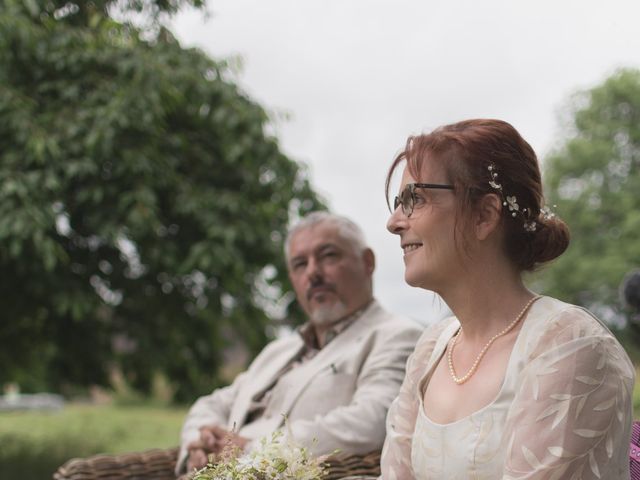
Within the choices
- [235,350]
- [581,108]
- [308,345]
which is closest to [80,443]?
[235,350]

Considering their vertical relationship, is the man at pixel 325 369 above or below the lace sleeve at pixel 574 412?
above

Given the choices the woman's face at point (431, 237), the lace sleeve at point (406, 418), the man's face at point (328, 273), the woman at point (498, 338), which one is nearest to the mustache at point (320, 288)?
the man's face at point (328, 273)

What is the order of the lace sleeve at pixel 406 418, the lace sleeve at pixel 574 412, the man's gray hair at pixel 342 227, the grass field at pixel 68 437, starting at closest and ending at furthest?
1. the lace sleeve at pixel 574 412
2. the lace sleeve at pixel 406 418
3. the man's gray hair at pixel 342 227
4. the grass field at pixel 68 437

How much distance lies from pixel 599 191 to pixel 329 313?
64.3 ft

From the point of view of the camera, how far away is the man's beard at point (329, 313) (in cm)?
343

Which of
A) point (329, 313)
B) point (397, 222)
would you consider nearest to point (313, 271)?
point (329, 313)

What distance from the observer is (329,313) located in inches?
135

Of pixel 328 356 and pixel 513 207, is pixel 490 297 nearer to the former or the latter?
pixel 513 207

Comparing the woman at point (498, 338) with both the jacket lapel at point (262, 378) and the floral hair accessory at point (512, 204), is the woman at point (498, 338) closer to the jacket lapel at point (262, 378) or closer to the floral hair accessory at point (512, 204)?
the floral hair accessory at point (512, 204)

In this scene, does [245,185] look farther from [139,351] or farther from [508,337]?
[508,337]

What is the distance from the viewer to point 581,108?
926 inches

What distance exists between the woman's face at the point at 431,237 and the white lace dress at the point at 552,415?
204mm

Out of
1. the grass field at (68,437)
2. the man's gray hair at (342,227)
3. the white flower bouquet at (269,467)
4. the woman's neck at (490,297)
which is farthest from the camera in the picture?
the grass field at (68,437)

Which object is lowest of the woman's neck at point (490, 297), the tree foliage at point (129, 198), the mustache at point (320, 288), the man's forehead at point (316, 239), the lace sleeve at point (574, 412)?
the lace sleeve at point (574, 412)
